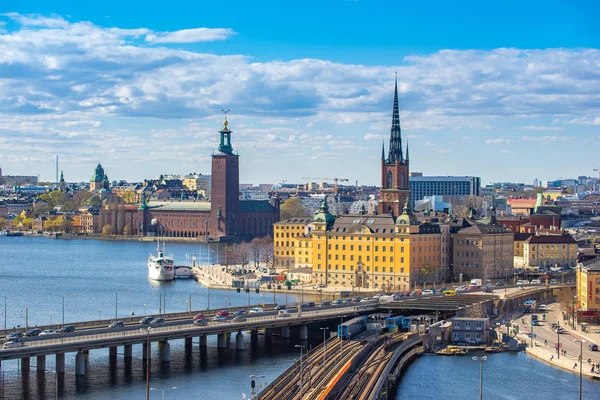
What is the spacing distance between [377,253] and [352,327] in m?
22.1

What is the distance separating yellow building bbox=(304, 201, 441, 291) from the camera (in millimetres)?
75062

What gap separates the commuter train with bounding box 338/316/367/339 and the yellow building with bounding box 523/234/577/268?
3778 centimetres

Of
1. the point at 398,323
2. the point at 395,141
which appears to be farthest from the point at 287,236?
the point at 398,323

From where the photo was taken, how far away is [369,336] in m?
53.7

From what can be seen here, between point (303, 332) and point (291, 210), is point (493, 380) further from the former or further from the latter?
point (291, 210)

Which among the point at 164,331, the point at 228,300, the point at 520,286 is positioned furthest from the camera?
the point at 520,286

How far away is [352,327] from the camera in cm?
5384

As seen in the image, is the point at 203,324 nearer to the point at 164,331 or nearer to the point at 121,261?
the point at 164,331

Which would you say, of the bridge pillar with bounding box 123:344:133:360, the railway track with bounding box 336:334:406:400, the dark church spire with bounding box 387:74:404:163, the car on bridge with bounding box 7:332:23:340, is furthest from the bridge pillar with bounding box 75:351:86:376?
the dark church spire with bounding box 387:74:404:163

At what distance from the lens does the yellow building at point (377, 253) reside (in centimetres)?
7506

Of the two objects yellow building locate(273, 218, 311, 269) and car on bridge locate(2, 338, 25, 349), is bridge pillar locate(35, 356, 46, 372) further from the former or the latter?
yellow building locate(273, 218, 311, 269)

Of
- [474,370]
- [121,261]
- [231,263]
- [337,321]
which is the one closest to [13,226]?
[121,261]

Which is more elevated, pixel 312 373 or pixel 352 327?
pixel 352 327

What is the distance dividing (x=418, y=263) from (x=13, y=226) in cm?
11217
